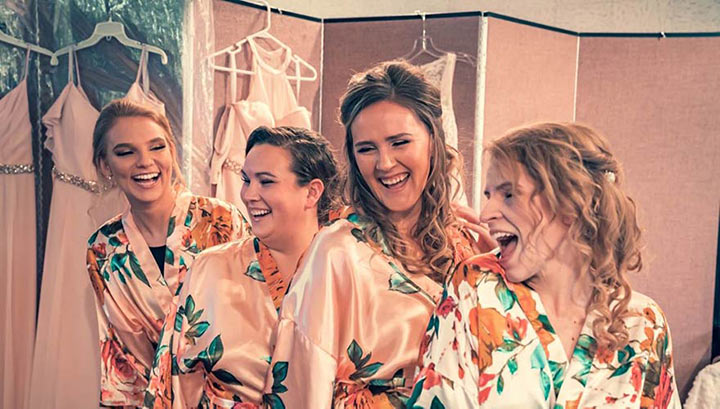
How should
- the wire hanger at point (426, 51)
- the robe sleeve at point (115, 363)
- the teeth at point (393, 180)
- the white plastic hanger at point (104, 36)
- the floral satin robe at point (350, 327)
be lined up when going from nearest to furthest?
1. the floral satin robe at point (350, 327)
2. the teeth at point (393, 180)
3. the robe sleeve at point (115, 363)
4. the white plastic hanger at point (104, 36)
5. the wire hanger at point (426, 51)

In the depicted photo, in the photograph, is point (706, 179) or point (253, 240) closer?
point (253, 240)

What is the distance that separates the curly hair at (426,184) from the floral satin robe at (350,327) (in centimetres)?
8

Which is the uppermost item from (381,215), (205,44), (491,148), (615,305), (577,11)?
(577,11)

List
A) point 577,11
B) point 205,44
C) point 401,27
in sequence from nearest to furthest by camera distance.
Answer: point 205,44 < point 401,27 < point 577,11

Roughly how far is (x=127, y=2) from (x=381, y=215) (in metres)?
1.30

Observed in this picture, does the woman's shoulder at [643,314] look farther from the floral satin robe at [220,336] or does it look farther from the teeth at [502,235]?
the floral satin robe at [220,336]

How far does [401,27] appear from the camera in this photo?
318 cm

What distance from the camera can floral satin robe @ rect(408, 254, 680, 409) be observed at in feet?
4.55

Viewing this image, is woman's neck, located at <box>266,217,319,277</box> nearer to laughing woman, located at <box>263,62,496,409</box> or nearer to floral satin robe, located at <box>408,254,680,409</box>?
laughing woman, located at <box>263,62,496,409</box>

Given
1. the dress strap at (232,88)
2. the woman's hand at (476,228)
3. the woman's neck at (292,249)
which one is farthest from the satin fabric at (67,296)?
the woman's hand at (476,228)

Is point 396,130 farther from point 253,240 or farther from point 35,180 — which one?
point 35,180

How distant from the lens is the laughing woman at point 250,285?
6.14ft

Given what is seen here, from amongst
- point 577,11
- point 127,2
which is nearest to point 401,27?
point 127,2

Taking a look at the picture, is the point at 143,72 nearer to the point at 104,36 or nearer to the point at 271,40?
the point at 104,36
